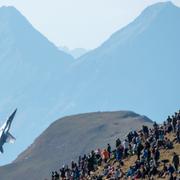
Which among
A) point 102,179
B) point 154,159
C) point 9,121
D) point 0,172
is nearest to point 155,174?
point 154,159

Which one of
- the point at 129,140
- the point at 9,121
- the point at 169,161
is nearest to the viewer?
the point at 169,161

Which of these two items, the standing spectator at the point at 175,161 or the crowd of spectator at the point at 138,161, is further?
the crowd of spectator at the point at 138,161

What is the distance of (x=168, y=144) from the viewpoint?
199ft

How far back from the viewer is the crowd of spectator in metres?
53.6

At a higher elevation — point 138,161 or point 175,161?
point 138,161

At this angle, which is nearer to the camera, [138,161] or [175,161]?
[175,161]

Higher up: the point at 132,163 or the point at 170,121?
the point at 170,121

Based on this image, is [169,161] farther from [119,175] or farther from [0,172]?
[0,172]

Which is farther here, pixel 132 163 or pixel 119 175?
pixel 132 163

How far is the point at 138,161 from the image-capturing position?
54875 mm

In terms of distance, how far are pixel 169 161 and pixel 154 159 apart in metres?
3.06

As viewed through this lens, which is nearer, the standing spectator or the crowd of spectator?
the standing spectator

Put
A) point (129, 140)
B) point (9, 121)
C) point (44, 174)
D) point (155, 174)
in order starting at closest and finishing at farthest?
point (155, 174) < point (129, 140) < point (9, 121) < point (44, 174)

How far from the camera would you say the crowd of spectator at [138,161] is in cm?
5359
